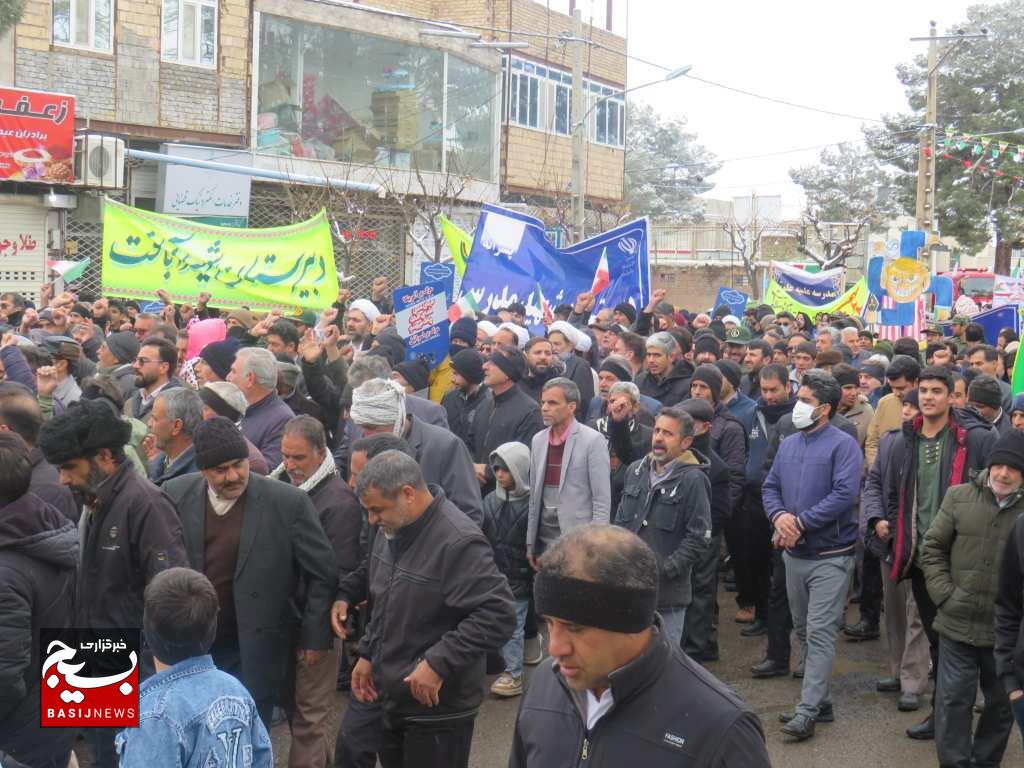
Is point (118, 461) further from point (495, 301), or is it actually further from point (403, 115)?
point (403, 115)

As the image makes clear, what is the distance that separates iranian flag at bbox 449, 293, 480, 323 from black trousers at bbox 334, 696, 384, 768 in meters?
8.76

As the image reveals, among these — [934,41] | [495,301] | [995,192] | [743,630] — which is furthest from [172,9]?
[995,192]

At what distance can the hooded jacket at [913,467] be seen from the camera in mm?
6602

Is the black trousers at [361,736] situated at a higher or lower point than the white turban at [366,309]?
lower

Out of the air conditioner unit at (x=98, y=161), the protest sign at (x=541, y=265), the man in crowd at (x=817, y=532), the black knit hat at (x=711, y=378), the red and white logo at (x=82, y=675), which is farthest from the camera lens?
the air conditioner unit at (x=98, y=161)

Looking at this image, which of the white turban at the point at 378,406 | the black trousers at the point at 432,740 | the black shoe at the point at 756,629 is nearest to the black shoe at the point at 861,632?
the black shoe at the point at 756,629

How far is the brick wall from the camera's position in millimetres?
22594

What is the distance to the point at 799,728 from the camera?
667 centimetres

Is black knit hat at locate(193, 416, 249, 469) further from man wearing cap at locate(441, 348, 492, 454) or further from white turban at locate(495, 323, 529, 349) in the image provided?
white turban at locate(495, 323, 529, 349)

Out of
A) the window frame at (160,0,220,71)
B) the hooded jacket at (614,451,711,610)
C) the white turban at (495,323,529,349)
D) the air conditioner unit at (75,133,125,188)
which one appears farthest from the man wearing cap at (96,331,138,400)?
the window frame at (160,0,220,71)

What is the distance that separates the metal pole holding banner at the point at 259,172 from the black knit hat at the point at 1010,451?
19513mm

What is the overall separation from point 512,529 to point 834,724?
2154mm

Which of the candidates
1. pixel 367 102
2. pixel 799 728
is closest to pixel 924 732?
pixel 799 728

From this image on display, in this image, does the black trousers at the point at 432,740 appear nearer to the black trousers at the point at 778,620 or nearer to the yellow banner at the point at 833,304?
the black trousers at the point at 778,620
